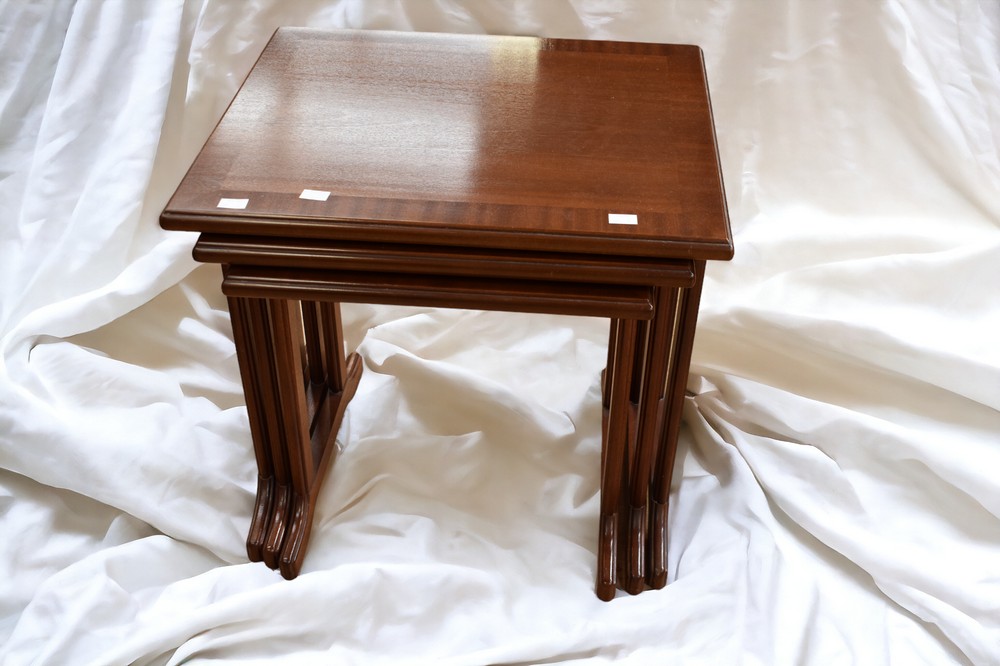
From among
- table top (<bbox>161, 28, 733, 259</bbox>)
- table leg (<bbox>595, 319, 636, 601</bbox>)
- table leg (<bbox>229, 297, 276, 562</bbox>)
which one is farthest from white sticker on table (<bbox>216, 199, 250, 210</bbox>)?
table leg (<bbox>595, 319, 636, 601</bbox>)

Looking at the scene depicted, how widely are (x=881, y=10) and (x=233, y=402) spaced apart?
1.01 meters

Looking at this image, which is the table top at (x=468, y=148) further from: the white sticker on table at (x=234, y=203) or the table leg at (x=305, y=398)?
the table leg at (x=305, y=398)

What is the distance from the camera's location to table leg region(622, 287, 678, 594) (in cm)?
99

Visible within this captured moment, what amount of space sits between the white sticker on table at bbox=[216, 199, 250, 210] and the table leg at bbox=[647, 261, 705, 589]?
0.42 m

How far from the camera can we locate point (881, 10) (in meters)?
1.32

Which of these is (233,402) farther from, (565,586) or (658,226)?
(658,226)

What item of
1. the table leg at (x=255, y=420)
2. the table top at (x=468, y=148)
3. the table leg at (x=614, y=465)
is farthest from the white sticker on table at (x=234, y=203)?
the table leg at (x=614, y=465)

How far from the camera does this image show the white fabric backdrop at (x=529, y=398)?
1069 mm

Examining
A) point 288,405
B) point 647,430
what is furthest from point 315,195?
point 647,430

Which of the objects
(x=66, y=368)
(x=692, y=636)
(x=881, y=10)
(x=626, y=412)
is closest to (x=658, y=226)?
(x=626, y=412)

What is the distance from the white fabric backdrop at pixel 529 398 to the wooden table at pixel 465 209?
9 cm

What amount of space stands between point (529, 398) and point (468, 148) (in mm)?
458

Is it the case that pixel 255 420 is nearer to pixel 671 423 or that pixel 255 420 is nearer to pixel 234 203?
pixel 234 203

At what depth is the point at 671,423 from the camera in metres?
1.09
